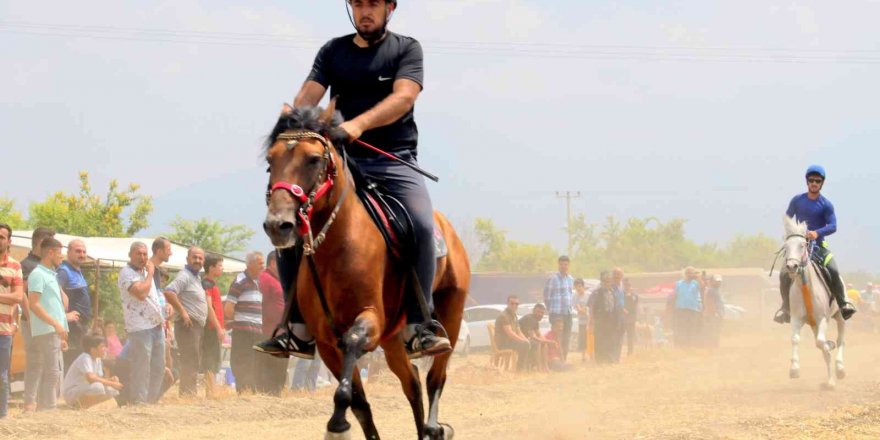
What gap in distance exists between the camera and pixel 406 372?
27.5 feet

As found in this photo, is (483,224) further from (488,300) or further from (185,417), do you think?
(185,417)

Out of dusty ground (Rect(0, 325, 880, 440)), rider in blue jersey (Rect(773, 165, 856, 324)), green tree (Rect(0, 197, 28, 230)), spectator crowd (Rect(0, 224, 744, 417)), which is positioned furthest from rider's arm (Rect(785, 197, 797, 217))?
green tree (Rect(0, 197, 28, 230))

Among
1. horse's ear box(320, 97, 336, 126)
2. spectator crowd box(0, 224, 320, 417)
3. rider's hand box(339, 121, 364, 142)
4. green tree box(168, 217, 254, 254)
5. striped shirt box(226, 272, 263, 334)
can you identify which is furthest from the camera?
green tree box(168, 217, 254, 254)

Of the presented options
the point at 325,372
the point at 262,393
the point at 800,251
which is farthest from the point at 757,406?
the point at 325,372

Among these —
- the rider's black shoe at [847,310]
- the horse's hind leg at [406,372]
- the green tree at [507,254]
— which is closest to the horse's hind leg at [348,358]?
the horse's hind leg at [406,372]

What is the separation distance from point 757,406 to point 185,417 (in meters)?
6.87

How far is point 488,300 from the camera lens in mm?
56719

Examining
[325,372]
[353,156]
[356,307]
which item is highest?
[353,156]

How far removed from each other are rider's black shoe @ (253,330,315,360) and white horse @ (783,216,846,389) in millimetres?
10537

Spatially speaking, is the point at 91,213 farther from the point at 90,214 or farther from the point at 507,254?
the point at 507,254

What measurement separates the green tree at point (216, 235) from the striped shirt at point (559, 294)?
109 ft

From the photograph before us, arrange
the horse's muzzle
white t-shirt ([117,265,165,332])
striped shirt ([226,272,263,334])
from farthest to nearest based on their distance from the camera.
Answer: striped shirt ([226,272,263,334]) → white t-shirt ([117,265,165,332]) → the horse's muzzle

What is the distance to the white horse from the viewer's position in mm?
16453

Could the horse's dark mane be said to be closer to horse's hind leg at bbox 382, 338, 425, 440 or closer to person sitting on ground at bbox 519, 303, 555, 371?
horse's hind leg at bbox 382, 338, 425, 440
